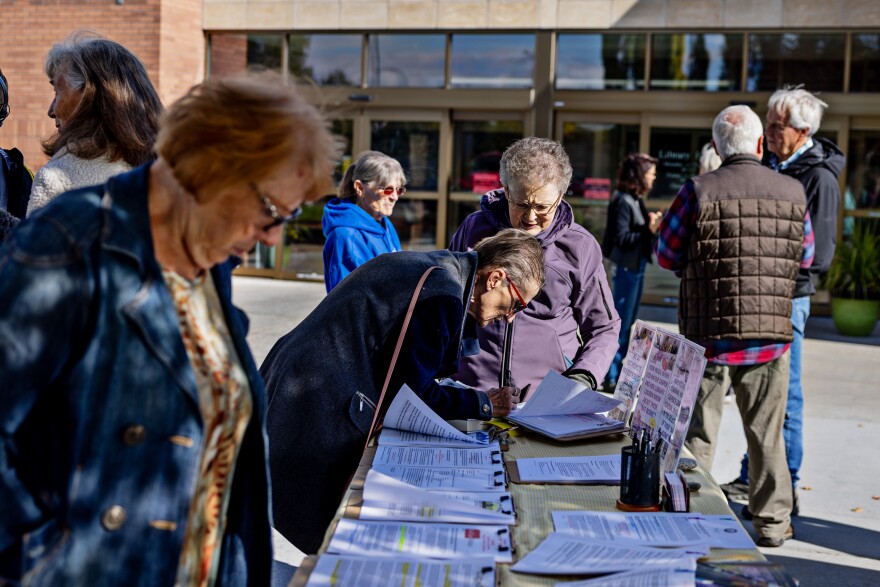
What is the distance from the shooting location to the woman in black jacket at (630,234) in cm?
775

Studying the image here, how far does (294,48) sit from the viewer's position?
13719 millimetres

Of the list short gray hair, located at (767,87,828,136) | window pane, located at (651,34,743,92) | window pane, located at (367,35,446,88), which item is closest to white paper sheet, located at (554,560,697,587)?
short gray hair, located at (767,87,828,136)

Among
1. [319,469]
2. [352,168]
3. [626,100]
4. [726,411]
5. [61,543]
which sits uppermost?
[626,100]

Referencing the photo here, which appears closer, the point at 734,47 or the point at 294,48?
the point at 734,47

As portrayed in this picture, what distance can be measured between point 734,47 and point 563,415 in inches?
380

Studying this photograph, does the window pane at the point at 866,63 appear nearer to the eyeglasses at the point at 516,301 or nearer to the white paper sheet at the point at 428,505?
the eyeglasses at the point at 516,301

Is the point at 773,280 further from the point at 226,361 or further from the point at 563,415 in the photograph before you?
the point at 226,361

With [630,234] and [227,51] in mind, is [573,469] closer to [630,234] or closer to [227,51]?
[630,234]

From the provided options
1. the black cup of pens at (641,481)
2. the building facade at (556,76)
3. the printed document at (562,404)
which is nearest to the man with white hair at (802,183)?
the printed document at (562,404)

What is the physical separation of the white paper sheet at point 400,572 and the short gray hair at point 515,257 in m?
1.34

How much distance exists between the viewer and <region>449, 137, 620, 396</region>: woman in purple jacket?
3881mm

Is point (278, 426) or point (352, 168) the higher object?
point (352, 168)

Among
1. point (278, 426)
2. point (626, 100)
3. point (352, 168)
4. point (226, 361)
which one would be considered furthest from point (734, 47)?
point (226, 361)

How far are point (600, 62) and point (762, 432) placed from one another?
8.44 m
